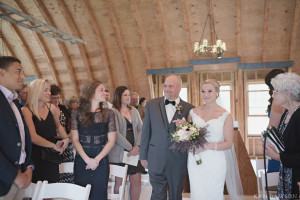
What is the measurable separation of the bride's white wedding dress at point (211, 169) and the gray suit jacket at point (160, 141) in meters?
0.21

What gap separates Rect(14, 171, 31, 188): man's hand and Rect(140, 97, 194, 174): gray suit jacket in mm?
1395

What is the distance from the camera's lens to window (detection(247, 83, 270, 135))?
10.3 metres

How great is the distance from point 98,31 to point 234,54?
5418 mm

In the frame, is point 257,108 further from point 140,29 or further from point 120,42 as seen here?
point 120,42

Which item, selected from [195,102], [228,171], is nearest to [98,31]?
[195,102]

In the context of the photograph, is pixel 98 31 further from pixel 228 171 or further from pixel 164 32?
pixel 228 171

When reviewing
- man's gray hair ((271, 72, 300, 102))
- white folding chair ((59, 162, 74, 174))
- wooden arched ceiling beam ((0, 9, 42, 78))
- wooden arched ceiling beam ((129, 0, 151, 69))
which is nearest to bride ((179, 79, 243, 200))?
man's gray hair ((271, 72, 300, 102))

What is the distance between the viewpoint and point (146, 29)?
10.2 m

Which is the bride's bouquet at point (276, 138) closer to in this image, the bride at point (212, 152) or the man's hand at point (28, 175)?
the bride at point (212, 152)

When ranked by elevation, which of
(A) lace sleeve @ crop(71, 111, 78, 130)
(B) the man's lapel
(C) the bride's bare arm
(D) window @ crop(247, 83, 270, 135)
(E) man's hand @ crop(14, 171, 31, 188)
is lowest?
(E) man's hand @ crop(14, 171, 31, 188)

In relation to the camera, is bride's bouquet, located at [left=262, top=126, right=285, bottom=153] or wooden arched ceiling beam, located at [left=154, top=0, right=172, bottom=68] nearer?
bride's bouquet, located at [left=262, top=126, right=285, bottom=153]

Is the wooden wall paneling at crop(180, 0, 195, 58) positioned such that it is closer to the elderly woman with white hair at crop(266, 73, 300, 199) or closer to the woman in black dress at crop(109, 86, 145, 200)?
the woman in black dress at crop(109, 86, 145, 200)

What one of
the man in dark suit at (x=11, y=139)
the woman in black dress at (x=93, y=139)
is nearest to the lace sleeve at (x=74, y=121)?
the woman in black dress at (x=93, y=139)

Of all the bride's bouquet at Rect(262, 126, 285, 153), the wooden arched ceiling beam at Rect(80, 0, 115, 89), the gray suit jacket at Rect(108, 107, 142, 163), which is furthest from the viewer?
the wooden arched ceiling beam at Rect(80, 0, 115, 89)
